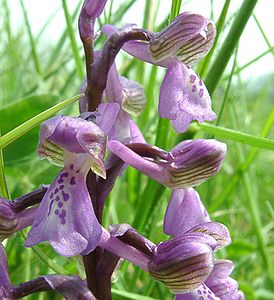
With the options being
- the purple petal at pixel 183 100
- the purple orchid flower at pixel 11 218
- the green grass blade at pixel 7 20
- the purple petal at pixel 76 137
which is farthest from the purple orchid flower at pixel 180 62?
the green grass blade at pixel 7 20

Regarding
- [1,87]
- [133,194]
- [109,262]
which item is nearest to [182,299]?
[109,262]

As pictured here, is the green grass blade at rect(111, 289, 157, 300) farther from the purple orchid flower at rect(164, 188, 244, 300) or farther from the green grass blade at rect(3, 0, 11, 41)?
the green grass blade at rect(3, 0, 11, 41)

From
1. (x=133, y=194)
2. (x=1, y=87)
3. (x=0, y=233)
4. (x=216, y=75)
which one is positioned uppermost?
(x=216, y=75)

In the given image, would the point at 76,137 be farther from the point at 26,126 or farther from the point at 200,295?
the point at 200,295

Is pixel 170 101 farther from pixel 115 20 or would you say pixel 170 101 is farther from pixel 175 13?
pixel 115 20

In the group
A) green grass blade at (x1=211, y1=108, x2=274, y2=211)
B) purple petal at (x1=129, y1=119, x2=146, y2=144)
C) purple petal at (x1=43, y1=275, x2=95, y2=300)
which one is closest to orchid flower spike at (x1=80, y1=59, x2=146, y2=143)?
purple petal at (x1=129, y1=119, x2=146, y2=144)
